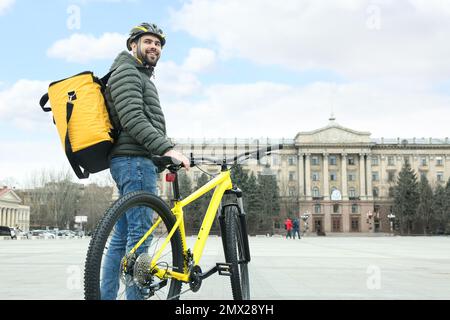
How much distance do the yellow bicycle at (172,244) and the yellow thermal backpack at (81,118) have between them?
423 millimetres

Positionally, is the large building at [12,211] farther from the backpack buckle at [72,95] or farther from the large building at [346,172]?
the backpack buckle at [72,95]

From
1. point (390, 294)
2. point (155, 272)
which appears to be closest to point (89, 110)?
point (155, 272)

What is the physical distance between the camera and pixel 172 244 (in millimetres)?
3646

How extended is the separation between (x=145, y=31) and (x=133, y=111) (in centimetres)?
72

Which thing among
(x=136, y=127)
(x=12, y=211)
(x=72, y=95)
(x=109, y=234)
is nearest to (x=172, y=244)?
(x=109, y=234)

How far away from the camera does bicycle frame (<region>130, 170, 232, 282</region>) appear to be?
3383 millimetres

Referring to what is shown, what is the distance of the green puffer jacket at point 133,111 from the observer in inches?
145

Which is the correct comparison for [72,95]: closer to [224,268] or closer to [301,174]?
[224,268]

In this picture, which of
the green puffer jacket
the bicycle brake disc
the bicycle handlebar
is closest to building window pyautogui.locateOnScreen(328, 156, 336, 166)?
the bicycle handlebar

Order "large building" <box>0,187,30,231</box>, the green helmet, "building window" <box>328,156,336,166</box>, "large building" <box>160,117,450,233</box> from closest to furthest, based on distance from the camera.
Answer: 1. the green helmet
2. "large building" <box>0,187,30,231</box>
3. "large building" <box>160,117,450,233</box>
4. "building window" <box>328,156,336,166</box>

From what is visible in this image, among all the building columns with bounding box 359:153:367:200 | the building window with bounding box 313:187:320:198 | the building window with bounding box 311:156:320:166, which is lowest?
the building window with bounding box 313:187:320:198

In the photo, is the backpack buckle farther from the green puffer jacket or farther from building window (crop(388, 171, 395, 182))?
building window (crop(388, 171, 395, 182))

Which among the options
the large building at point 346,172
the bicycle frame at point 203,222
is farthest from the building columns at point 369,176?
the bicycle frame at point 203,222
